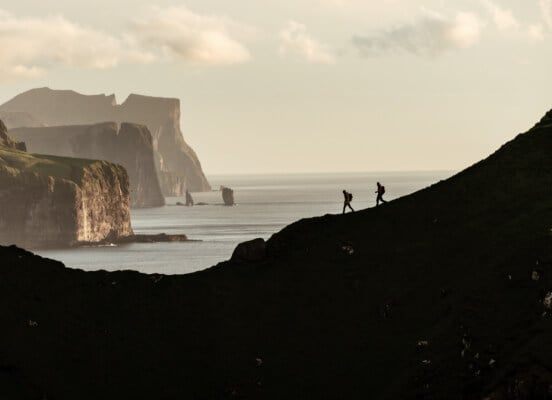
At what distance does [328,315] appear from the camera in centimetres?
5197

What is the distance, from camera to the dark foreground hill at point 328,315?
4372cm

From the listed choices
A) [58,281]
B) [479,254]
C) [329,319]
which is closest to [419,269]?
[479,254]

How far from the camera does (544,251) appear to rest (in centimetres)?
5066

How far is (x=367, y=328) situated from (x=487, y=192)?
710 inches

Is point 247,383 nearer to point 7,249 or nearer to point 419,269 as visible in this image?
point 419,269

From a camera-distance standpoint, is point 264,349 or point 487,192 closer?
point 264,349

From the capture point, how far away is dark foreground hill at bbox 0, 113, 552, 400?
43.7m

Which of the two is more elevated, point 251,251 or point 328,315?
point 251,251

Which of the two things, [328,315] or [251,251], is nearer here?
[328,315]

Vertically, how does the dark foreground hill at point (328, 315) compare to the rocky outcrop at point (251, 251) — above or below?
below

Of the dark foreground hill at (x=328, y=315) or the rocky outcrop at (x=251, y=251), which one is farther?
the rocky outcrop at (x=251, y=251)

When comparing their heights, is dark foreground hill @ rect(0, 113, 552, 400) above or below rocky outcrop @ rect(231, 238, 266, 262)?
below

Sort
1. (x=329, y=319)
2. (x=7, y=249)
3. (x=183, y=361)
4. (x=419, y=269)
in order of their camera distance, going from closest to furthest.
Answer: (x=183, y=361) < (x=329, y=319) < (x=419, y=269) < (x=7, y=249)

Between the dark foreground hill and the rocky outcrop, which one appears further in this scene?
the rocky outcrop
